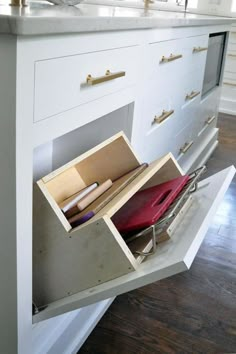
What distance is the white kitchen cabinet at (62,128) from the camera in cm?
68

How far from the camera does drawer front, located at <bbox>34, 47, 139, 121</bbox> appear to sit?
0.72 m

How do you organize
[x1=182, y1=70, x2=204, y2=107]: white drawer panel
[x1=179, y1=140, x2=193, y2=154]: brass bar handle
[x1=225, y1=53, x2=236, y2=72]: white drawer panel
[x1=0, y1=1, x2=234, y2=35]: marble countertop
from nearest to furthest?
[x1=0, y1=1, x2=234, y2=35]: marble countertop < [x1=182, y1=70, x2=204, y2=107]: white drawer panel < [x1=179, y1=140, x2=193, y2=154]: brass bar handle < [x1=225, y1=53, x2=236, y2=72]: white drawer panel

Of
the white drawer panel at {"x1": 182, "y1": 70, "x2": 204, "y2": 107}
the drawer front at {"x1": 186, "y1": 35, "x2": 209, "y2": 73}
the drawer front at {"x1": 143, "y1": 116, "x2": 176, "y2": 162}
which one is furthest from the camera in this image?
the white drawer panel at {"x1": 182, "y1": 70, "x2": 204, "y2": 107}

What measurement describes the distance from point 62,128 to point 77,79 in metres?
0.09

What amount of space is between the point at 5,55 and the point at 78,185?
0.47 meters

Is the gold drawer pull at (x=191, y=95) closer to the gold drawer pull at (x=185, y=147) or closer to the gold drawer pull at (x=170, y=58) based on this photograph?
the gold drawer pull at (x=185, y=147)

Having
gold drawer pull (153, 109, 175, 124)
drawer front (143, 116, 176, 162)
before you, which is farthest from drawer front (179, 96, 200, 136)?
gold drawer pull (153, 109, 175, 124)

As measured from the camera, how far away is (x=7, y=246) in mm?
755

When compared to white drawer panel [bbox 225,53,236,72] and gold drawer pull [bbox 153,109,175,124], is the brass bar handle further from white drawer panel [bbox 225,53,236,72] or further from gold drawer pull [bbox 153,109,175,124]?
white drawer panel [bbox 225,53,236,72]

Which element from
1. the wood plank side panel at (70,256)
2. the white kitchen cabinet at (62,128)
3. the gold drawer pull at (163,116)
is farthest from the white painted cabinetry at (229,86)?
the wood plank side panel at (70,256)

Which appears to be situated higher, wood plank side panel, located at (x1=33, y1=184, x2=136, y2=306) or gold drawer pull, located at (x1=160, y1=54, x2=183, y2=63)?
gold drawer pull, located at (x1=160, y1=54, x2=183, y2=63)

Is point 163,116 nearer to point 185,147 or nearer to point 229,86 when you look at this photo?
point 185,147

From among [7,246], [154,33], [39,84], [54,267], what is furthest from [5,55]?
[154,33]

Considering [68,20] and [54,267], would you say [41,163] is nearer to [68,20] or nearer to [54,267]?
[54,267]
